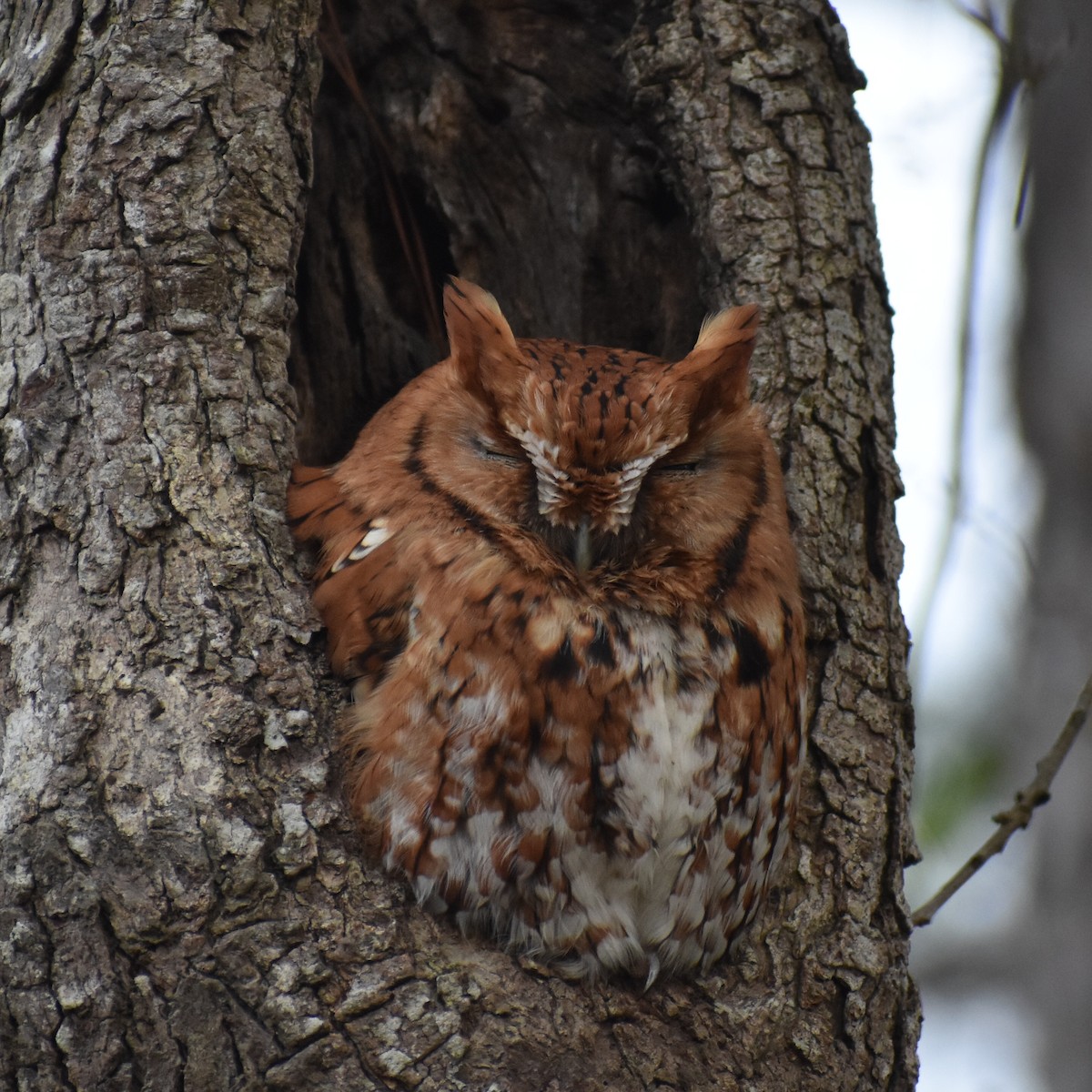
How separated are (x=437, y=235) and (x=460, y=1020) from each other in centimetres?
210

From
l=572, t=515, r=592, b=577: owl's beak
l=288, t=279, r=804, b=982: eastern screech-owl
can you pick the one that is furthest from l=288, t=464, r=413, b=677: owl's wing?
l=572, t=515, r=592, b=577: owl's beak

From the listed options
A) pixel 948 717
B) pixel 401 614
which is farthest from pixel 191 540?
pixel 948 717

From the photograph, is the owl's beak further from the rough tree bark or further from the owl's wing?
the rough tree bark

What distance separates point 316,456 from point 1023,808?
1811 mm

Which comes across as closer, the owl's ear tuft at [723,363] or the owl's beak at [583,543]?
the owl's beak at [583,543]

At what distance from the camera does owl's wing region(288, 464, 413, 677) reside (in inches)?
86.4

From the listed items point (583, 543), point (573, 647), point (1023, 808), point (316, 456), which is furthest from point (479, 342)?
point (1023, 808)

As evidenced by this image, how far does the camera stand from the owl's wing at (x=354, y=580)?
219cm

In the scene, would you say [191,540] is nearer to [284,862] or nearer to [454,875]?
[284,862]

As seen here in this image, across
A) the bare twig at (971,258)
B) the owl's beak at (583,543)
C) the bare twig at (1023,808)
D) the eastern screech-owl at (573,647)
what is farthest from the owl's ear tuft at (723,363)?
the bare twig at (971,258)

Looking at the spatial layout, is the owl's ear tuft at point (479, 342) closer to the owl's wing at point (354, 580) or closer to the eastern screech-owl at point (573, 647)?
the eastern screech-owl at point (573, 647)

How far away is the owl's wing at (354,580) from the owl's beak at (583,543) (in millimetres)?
309

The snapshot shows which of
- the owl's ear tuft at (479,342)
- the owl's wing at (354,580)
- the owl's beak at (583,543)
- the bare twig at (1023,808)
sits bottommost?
the bare twig at (1023,808)

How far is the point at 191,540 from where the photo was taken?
218 centimetres
